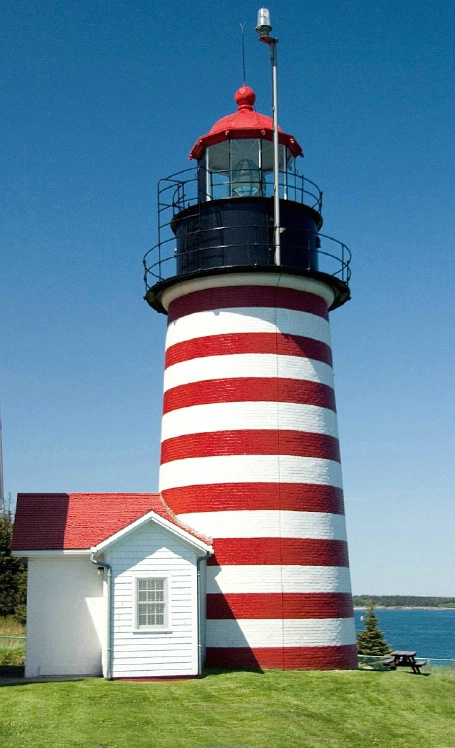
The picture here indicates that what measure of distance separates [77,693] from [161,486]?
23.0 feet

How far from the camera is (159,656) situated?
20.5 metres

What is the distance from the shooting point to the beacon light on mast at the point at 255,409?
2233 centimetres

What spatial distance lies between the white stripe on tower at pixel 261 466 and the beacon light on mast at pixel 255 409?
29 mm

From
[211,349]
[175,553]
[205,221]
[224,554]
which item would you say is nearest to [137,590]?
[175,553]

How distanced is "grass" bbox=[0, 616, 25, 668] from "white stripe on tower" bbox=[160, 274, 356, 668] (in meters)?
6.09

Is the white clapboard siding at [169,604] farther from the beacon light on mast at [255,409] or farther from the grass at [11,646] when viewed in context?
the grass at [11,646]

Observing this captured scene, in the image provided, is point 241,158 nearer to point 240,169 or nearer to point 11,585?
point 240,169

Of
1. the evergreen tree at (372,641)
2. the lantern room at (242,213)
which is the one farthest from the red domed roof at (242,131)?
the evergreen tree at (372,641)

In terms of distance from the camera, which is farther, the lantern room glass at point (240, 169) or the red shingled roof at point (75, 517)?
the lantern room glass at point (240, 169)

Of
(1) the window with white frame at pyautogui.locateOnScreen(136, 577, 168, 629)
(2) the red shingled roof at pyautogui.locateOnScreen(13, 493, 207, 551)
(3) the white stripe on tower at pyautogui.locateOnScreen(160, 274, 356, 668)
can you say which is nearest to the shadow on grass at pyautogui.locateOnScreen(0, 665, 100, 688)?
(1) the window with white frame at pyautogui.locateOnScreen(136, 577, 168, 629)

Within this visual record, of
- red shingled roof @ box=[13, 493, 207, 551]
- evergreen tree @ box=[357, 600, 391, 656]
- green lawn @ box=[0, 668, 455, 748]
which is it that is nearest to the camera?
green lawn @ box=[0, 668, 455, 748]

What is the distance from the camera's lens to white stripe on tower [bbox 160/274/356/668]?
22.3 metres

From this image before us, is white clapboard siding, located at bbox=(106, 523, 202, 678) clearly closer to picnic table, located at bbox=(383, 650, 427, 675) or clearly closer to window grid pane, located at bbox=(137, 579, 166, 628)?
window grid pane, located at bbox=(137, 579, 166, 628)

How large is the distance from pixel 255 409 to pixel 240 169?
6355 mm
